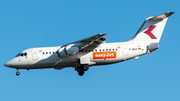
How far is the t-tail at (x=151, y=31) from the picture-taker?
2200 cm

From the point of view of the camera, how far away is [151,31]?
22500mm

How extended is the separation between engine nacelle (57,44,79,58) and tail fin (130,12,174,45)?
518cm

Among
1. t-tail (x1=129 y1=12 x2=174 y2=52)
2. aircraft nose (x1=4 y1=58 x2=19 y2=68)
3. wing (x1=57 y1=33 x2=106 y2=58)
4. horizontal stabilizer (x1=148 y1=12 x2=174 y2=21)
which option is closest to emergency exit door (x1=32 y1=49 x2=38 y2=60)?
aircraft nose (x1=4 y1=58 x2=19 y2=68)

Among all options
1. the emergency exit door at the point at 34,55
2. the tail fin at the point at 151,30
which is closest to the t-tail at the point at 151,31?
the tail fin at the point at 151,30

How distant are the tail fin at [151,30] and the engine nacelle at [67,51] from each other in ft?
17.0

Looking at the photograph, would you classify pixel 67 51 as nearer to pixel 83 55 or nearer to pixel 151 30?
pixel 83 55

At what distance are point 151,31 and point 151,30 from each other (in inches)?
3.3

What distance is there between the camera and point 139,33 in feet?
73.7

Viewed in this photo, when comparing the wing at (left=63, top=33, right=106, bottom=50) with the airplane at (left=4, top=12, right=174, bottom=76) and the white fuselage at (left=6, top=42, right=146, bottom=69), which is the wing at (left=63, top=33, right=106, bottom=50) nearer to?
the airplane at (left=4, top=12, right=174, bottom=76)

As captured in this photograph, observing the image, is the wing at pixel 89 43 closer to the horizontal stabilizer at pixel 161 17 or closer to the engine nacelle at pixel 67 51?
the engine nacelle at pixel 67 51

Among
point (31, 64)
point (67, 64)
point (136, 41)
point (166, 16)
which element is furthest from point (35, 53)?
point (166, 16)

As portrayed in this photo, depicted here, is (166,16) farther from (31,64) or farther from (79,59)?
(31,64)

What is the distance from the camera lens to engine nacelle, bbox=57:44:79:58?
20.0 metres

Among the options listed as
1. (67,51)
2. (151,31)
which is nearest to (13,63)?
(67,51)
